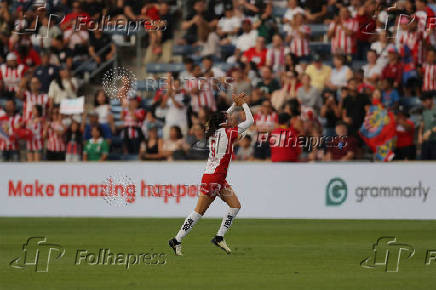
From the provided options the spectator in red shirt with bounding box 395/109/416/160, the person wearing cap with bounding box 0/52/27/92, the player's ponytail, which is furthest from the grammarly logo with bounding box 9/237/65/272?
the person wearing cap with bounding box 0/52/27/92

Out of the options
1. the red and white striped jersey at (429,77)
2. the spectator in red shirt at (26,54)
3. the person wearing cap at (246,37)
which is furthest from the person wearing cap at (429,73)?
the spectator in red shirt at (26,54)

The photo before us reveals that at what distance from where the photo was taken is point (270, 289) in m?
10.3

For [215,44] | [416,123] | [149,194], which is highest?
[215,44]

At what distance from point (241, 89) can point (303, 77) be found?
1.58 meters

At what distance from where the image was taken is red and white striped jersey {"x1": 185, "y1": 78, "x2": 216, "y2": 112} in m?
21.7

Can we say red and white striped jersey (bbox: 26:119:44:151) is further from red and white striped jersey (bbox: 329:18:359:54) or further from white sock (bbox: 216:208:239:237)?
white sock (bbox: 216:208:239:237)

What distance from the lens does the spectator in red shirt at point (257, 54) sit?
22902 mm

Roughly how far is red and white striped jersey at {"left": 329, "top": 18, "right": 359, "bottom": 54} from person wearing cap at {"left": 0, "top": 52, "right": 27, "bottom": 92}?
8.29 meters

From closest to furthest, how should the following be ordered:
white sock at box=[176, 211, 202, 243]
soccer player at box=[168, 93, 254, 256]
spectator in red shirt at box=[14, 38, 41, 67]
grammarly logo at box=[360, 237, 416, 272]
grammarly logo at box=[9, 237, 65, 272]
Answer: grammarly logo at box=[360, 237, 416, 272] → grammarly logo at box=[9, 237, 65, 272] → white sock at box=[176, 211, 202, 243] → soccer player at box=[168, 93, 254, 256] → spectator in red shirt at box=[14, 38, 41, 67]

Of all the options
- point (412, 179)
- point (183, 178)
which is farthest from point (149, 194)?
point (412, 179)

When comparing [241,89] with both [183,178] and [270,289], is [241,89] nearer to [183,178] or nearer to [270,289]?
[183,178]

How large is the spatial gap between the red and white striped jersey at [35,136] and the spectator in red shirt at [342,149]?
6.94 meters

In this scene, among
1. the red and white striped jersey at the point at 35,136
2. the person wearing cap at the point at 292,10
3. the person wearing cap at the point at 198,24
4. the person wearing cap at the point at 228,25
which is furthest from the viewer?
the person wearing cap at the point at 198,24

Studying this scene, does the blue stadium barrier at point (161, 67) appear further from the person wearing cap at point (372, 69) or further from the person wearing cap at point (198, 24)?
the person wearing cap at point (372, 69)
